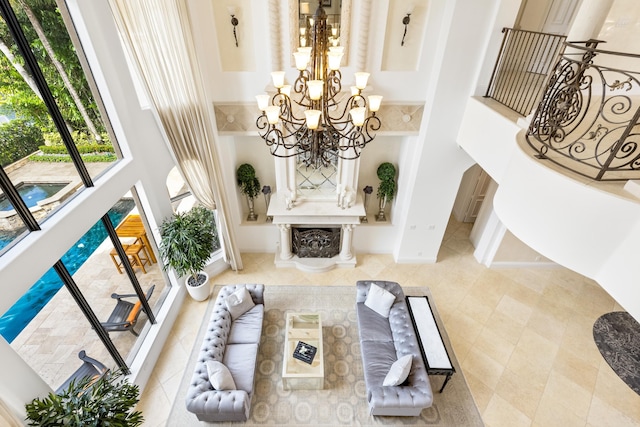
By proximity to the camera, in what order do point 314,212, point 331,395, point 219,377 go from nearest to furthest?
point 219,377 → point 331,395 → point 314,212

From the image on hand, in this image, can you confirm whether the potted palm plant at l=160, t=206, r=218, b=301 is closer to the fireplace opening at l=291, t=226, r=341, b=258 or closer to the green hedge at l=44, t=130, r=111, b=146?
the green hedge at l=44, t=130, r=111, b=146

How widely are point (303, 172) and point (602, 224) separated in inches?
171

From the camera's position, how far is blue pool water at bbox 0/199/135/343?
2.79 meters

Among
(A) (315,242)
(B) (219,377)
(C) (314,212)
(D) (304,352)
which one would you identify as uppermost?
(C) (314,212)

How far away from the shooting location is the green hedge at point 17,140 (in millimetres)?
2680

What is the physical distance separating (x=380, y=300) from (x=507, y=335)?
93.7 inches

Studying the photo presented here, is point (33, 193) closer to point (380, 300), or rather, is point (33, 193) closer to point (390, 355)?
point (380, 300)

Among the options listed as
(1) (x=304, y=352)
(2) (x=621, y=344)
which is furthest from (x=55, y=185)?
(2) (x=621, y=344)

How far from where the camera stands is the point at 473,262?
6.81m

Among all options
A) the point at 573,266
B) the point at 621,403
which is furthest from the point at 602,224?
the point at 621,403

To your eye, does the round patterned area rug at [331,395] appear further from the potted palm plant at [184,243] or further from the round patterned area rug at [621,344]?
the round patterned area rug at [621,344]

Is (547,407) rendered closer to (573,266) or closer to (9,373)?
(573,266)

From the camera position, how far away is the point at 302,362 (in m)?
4.41

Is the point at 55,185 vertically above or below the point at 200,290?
above
